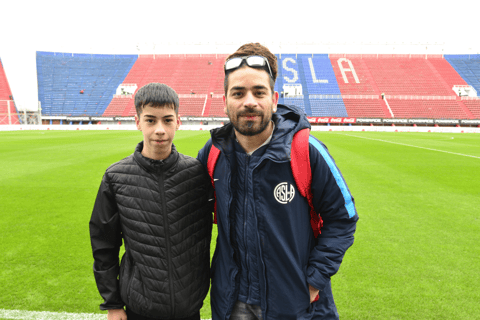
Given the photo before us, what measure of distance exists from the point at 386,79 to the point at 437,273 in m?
47.9

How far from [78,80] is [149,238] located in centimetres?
5145

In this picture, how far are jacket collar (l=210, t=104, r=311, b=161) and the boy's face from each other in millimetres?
294

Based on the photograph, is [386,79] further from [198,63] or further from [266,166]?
[266,166]

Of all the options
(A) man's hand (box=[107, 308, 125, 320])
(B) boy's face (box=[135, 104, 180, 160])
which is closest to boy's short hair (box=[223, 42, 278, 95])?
(B) boy's face (box=[135, 104, 180, 160])

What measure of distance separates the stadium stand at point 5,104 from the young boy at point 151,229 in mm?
43383

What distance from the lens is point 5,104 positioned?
36.4 m

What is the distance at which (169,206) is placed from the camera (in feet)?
5.46

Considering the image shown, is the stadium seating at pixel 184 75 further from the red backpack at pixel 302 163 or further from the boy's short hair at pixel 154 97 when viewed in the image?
the red backpack at pixel 302 163

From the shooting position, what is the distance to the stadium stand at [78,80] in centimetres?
3975

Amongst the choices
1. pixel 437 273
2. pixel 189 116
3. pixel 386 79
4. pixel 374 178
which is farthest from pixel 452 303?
pixel 386 79

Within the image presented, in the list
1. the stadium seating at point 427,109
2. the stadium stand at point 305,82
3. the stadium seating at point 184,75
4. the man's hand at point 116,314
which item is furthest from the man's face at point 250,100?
the stadium seating at point 427,109

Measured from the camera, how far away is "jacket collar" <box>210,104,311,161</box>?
1433 millimetres

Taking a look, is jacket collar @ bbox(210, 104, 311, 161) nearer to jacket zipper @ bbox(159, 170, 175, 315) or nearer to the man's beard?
the man's beard

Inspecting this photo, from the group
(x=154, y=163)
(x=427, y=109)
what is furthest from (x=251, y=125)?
(x=427, y=109)
